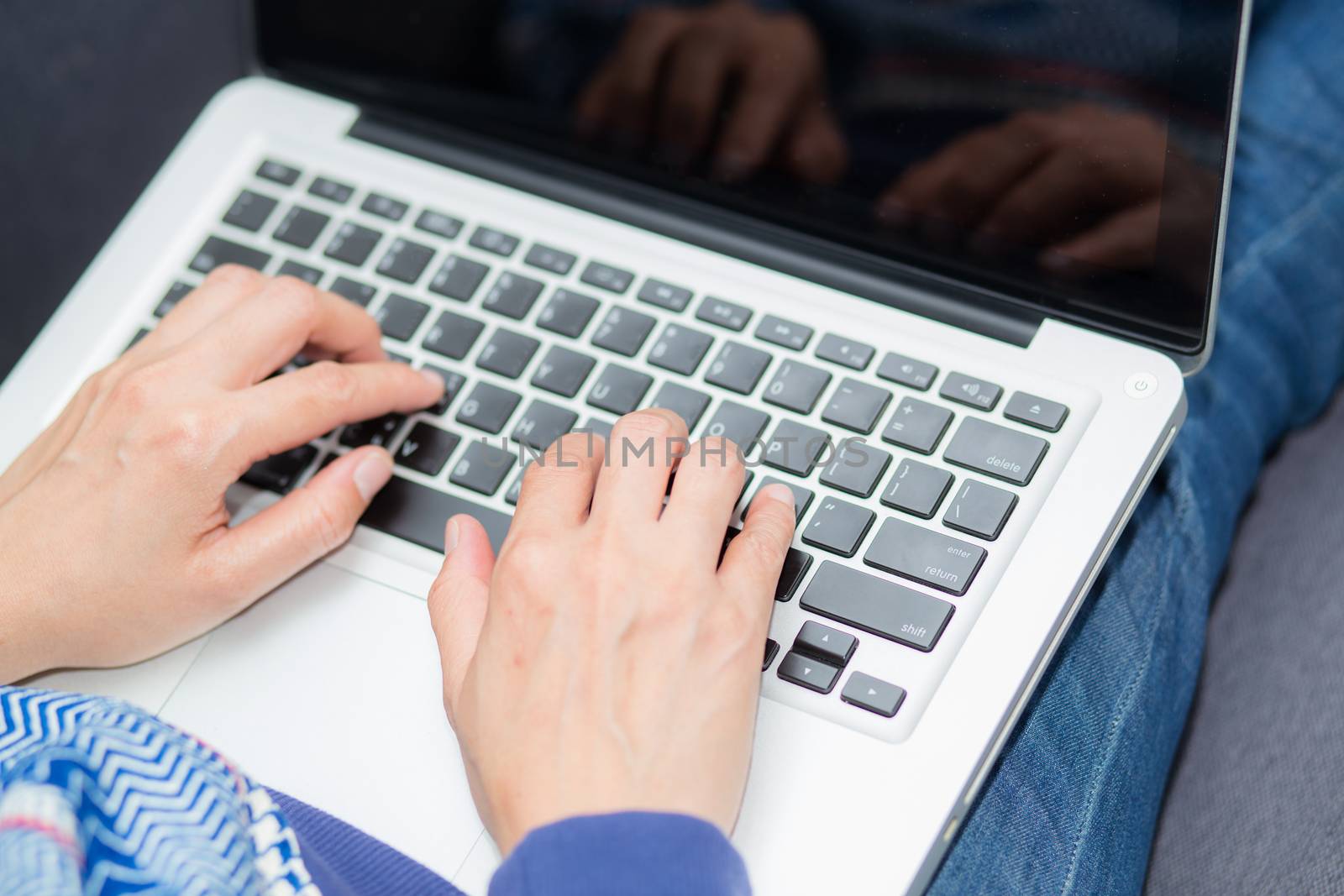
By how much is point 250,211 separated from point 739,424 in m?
0.34

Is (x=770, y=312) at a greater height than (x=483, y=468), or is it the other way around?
(x=770, y=312)

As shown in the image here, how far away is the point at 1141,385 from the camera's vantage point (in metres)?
0.59

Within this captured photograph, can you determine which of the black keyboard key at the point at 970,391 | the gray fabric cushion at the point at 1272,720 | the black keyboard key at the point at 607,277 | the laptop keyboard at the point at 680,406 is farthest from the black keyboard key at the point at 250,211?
the gray fabric cushion at the point at 1272,720

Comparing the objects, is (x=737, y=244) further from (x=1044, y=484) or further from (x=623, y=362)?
(x=1044, y=484)

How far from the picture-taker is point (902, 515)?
560 millimetres

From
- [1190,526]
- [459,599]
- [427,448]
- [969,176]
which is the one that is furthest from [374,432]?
[1190,526]

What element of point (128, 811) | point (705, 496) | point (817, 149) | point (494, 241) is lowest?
point (128, 811)

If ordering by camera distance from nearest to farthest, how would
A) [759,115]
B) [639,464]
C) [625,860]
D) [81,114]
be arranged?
[625,860] < [639,464] < [759,115] < [81,114]

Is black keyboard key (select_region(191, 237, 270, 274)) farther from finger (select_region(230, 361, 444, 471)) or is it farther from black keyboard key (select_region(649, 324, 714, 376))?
black keyboard key (select_region(649, 324, 714, 376))

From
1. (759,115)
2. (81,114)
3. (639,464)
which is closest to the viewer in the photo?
(639,464)

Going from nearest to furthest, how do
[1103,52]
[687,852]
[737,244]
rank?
[687,852], [1103,52], [737,244]

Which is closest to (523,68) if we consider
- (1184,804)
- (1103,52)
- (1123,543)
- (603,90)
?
(603,90)

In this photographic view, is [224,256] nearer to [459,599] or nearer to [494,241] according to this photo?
[494,241]

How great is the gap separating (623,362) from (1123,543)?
0.30 meters
